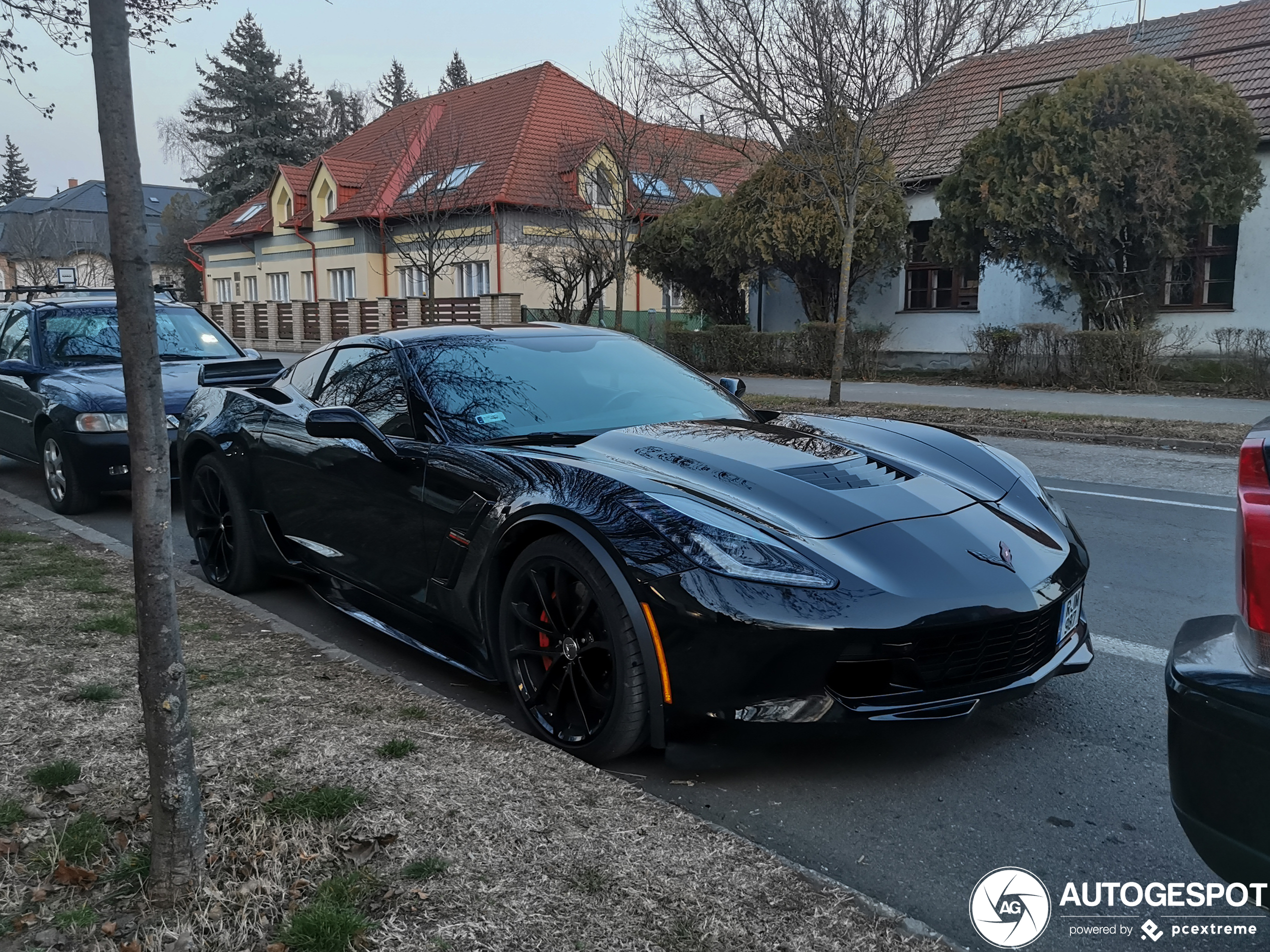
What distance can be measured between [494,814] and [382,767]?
1.56 feet

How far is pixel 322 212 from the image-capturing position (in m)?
39.4

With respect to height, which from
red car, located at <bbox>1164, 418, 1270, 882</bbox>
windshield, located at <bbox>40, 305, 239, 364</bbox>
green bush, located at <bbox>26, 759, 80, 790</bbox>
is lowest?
green bush, located at <bbox>26, 759, 80, 790</bbox>

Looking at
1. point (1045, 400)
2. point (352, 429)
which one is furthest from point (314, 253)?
point (352, 429)

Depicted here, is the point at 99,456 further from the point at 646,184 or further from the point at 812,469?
the point at 646,184

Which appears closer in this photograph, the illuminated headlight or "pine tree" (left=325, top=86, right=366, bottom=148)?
the illuminated headlight

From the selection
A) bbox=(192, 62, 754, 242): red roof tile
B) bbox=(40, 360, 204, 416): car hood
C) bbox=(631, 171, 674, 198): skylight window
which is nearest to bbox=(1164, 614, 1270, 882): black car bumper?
bbox=(40, 360, 204, 416): car hood

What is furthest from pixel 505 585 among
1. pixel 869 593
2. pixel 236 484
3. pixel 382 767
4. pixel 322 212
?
pixel 322 212

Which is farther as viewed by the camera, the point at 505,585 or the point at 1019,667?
the point at 505,585

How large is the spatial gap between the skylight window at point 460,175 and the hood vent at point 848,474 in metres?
29.3

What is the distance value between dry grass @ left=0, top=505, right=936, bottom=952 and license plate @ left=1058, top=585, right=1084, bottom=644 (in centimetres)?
142

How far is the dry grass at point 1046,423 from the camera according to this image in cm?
1143

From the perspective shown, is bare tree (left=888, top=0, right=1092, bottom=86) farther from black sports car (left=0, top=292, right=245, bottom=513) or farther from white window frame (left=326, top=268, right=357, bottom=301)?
white window frame (left=326, top=268, right=357, bottom=301)

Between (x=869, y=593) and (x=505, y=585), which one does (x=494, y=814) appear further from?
(x=869, y=593)

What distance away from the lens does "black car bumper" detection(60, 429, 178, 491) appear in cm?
770
